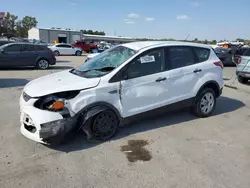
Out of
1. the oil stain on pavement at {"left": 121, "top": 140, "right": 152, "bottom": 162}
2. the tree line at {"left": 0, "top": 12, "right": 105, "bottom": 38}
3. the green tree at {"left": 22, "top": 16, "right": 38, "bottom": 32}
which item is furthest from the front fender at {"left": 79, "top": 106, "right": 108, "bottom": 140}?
the green tree at {"left": 22, "top": 16, "right": 38, "bottom": 32}

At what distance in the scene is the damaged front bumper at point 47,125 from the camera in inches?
138

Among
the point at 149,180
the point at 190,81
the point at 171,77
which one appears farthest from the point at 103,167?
the point at 190,81

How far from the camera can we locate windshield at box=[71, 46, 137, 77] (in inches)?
164

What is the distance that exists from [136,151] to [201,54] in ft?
9.25

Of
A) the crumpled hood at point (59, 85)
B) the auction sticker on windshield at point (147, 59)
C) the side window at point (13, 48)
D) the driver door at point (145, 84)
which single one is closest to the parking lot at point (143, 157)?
the driver door at point (145, 84)

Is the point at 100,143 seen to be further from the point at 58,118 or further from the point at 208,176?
the point at 208,176

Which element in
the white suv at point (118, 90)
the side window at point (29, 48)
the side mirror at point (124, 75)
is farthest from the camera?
the side window at point (29, 48)

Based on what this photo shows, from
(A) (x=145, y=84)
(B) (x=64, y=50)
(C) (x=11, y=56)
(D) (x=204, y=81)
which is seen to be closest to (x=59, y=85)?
(A) (x=145, y=84)

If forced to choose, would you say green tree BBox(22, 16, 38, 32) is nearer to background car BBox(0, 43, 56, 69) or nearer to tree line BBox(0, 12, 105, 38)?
tree line BBox(0, 12, 105, 38)

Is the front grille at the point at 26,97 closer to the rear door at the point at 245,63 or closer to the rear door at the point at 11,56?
the rear door at the point at 245,63

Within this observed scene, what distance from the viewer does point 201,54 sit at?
5.27 meters

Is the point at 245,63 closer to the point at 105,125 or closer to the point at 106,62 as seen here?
the point at 106,62

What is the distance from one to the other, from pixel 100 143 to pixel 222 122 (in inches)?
111

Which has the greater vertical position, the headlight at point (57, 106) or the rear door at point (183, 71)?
the rear door at point (183, 71)
